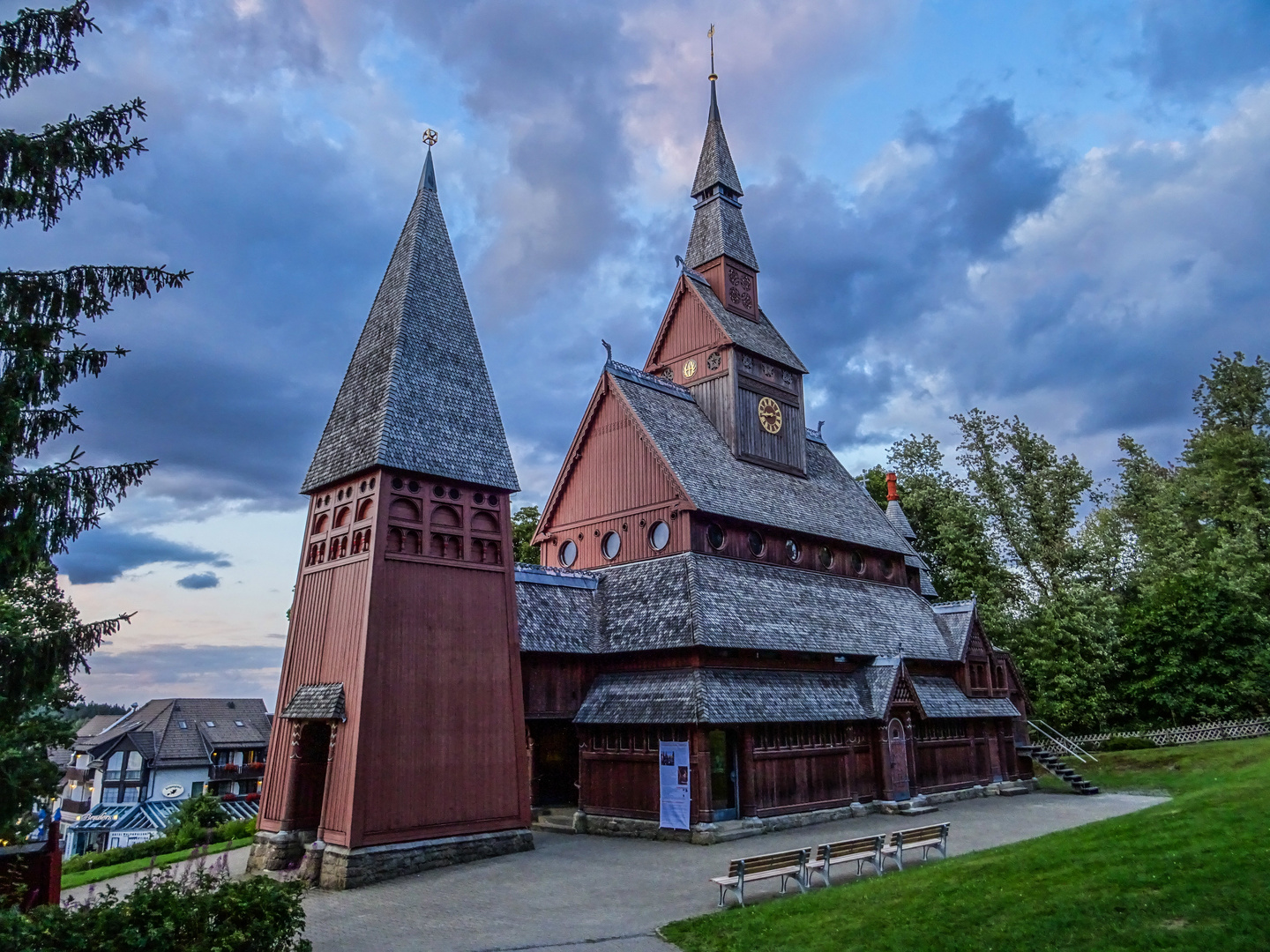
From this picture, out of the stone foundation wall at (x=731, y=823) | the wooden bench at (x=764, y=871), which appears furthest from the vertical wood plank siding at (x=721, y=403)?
the wooden bench at (x=764, y=871)

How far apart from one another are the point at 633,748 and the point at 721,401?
13.7 metres

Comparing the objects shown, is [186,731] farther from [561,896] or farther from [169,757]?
[561,896]

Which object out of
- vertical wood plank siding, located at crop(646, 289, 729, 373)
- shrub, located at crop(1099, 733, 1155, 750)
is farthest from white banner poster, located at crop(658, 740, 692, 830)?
shrub, located at crop(1099, 733, 1155, 750)

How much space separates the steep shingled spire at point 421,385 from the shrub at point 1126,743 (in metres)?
32.5

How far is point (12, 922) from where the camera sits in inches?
352

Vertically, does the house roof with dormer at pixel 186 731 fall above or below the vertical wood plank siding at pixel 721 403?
below

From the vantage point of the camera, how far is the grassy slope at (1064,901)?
1064cm

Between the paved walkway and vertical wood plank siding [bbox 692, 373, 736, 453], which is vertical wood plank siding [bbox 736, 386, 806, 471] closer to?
vertical wood plank siding [bbox 692, 373, 736, 453]

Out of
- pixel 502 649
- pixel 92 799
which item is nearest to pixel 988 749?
pixel 502 649

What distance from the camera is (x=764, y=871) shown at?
48.1ft

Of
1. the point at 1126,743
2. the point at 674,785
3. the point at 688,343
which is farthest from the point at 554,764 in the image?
the point at 1126,743

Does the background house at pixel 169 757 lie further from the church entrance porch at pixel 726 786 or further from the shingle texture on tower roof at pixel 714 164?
the shingle texture on tower roof at pixel 714 164

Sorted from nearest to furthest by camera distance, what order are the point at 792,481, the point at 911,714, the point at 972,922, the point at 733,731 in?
the point at 972,922, the point at 733,731, the point at 911,714, the point at 792,481

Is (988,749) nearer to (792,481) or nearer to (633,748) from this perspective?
(792,481)
